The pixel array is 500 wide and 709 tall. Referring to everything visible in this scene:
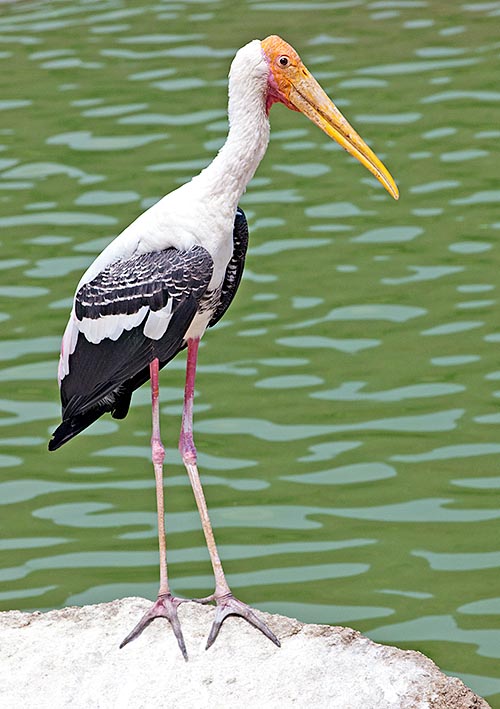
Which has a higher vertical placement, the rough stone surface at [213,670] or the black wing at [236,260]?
the black wing at [236,260]

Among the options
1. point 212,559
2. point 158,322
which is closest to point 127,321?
point 158,322

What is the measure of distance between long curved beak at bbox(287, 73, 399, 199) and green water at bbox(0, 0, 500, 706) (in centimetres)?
275

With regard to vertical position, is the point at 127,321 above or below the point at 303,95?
below

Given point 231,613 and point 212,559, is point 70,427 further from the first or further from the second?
point 231,613

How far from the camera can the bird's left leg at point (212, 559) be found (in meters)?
7.30

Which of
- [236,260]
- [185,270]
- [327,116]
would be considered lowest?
[236,260]

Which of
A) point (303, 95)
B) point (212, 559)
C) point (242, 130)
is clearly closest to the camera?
point (242, 130)

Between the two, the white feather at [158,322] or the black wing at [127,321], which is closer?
the black wing at [127,321]

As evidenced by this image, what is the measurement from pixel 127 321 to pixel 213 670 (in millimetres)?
1614

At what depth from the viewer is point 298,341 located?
→ 11969 mm

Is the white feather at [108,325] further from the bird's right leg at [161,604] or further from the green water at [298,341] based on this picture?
the green water at [298,341]

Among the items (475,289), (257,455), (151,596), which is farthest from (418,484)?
(475,289)

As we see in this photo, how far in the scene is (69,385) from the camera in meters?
7.59

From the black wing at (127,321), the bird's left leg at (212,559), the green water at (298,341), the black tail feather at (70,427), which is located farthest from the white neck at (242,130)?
the green water at (298,341)
